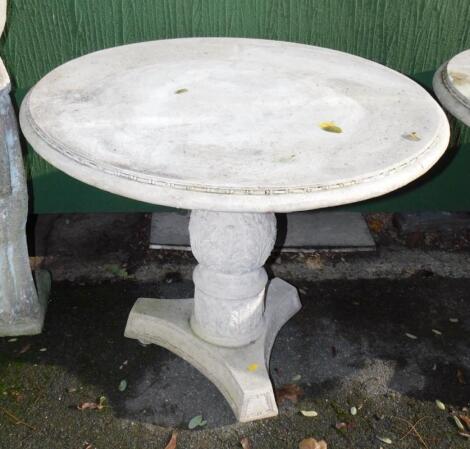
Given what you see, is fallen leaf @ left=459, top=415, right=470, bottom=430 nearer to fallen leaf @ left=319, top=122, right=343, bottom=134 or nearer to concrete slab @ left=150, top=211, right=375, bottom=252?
concrete slab @ left=150, top=211, right=375, bottom=252

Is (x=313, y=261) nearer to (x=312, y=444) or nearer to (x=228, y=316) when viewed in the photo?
(x=228, y=316)

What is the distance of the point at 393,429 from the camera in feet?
7.84

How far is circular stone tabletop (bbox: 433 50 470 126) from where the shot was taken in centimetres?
216

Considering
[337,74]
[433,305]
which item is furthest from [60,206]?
[433,305]

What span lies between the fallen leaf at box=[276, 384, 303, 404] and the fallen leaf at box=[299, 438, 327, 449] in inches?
7.9

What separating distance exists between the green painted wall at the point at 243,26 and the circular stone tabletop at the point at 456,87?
0.60 metres

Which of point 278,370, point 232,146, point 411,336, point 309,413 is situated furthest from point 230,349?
point 232,146

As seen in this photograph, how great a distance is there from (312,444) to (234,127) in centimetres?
123

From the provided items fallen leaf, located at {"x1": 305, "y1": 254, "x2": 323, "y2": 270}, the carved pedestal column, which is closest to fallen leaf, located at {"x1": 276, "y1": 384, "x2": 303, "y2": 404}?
the carved pedestal column

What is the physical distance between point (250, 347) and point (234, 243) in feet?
1.73

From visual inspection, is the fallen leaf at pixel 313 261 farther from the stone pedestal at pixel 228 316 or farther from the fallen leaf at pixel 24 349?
the fallen leaf at pixel 24 349

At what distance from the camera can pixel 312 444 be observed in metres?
2.29

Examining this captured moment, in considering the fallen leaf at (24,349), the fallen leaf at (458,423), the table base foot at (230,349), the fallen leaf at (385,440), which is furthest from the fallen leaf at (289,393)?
the fallen leaf at (24,349)

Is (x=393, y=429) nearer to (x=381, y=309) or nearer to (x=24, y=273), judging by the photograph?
(x=381, y=309)
